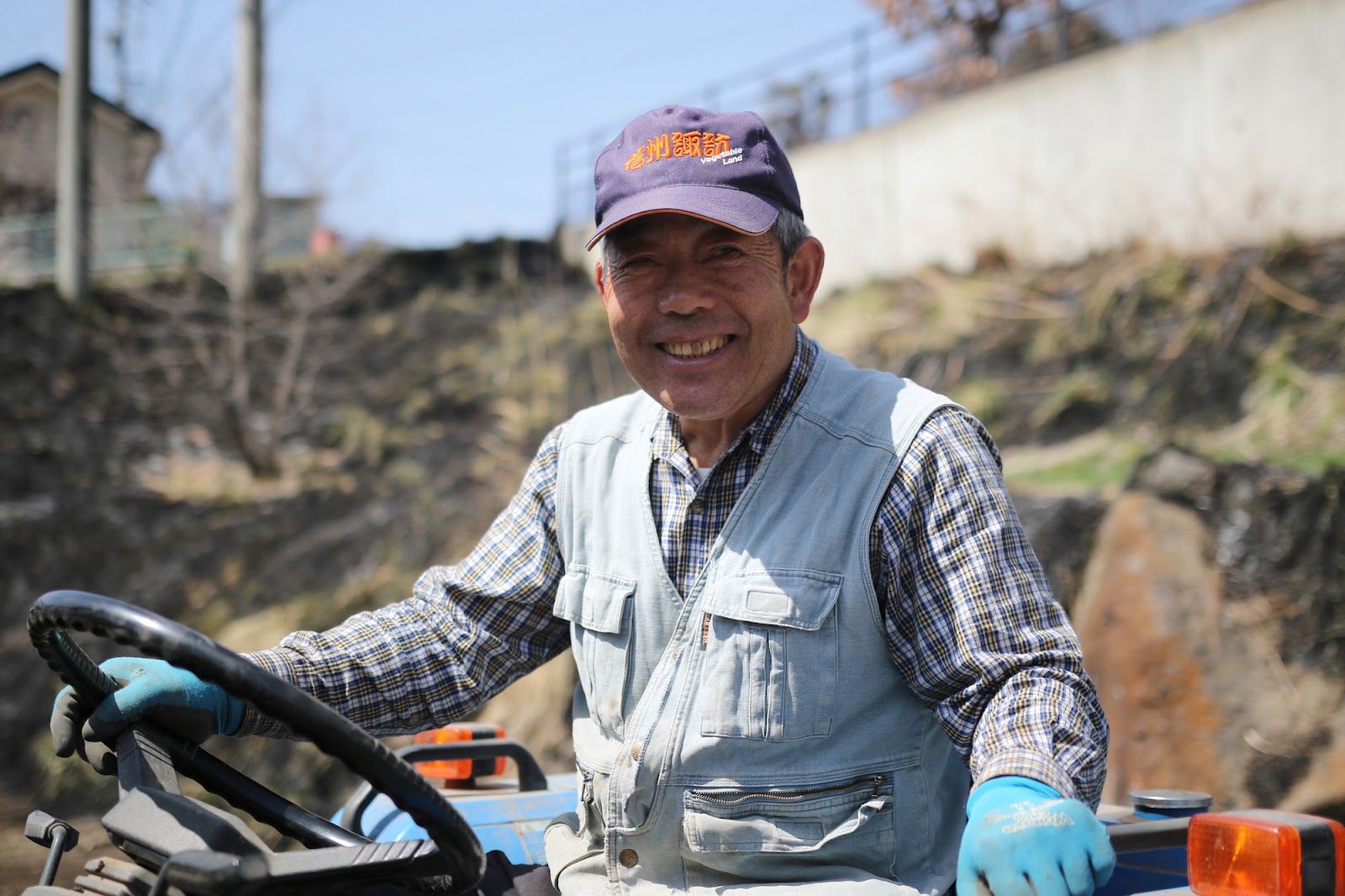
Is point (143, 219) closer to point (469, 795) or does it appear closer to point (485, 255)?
point (485, 255)

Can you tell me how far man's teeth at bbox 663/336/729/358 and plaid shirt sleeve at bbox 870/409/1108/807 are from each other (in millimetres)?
398

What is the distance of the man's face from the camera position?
Result: 207 cm

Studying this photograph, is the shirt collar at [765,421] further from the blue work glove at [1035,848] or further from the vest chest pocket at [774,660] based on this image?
the blue work glove at [1035,848]

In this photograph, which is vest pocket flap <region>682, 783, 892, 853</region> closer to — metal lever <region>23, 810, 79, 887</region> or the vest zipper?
the vest zipper

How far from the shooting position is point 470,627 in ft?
7.54

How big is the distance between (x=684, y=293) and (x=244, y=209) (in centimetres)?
1169

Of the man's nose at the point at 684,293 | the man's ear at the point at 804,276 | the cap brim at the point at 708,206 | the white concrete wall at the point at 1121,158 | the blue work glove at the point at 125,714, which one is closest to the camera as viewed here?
the blue work glove at the point at 125,714

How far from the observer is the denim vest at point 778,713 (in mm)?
1858

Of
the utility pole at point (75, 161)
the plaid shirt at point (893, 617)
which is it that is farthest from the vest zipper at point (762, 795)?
the utility pole at point (75, 161)

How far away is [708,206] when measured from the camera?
197 cm

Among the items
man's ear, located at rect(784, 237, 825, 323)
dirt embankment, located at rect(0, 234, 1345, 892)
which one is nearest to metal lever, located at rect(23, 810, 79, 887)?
man's ear, located at rect(784, 237, 825, 323)

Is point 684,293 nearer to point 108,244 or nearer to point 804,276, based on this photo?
point 804,276

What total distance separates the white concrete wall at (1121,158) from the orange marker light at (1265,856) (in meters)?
6.93

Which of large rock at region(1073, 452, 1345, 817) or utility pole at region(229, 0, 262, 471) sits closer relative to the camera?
large rock at region(1073, 452, 1345, 817)
